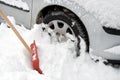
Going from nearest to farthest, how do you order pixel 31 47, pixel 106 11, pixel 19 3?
1. pixel 106 11
2. pixel 31 47
3. pixel 19 3

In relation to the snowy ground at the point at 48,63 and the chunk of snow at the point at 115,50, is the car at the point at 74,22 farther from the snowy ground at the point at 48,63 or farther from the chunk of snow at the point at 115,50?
the snowy ground at the point at 48,63

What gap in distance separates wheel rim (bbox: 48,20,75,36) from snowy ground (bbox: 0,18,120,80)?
13cm

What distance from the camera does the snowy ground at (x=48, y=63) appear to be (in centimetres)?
331

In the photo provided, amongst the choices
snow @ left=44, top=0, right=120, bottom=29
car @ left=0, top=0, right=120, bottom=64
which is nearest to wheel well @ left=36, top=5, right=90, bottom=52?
car @ left=0, top=0, right=120, bottom=64

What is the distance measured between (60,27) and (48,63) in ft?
1.64

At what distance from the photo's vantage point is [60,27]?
3723 millimetres

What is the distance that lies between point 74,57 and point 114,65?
500 mm

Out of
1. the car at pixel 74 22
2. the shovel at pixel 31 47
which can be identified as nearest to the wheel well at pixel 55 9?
the car at pixel 74 22

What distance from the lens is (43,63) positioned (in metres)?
3.55

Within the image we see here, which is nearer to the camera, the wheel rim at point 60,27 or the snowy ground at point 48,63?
the snowy ground at point 48,63

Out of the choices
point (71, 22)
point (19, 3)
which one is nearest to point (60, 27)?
point (71, 22)

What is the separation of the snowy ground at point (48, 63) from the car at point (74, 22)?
0.40 feet

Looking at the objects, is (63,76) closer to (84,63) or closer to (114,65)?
(84,63)

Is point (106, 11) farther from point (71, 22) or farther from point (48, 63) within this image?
point (48, 63)
